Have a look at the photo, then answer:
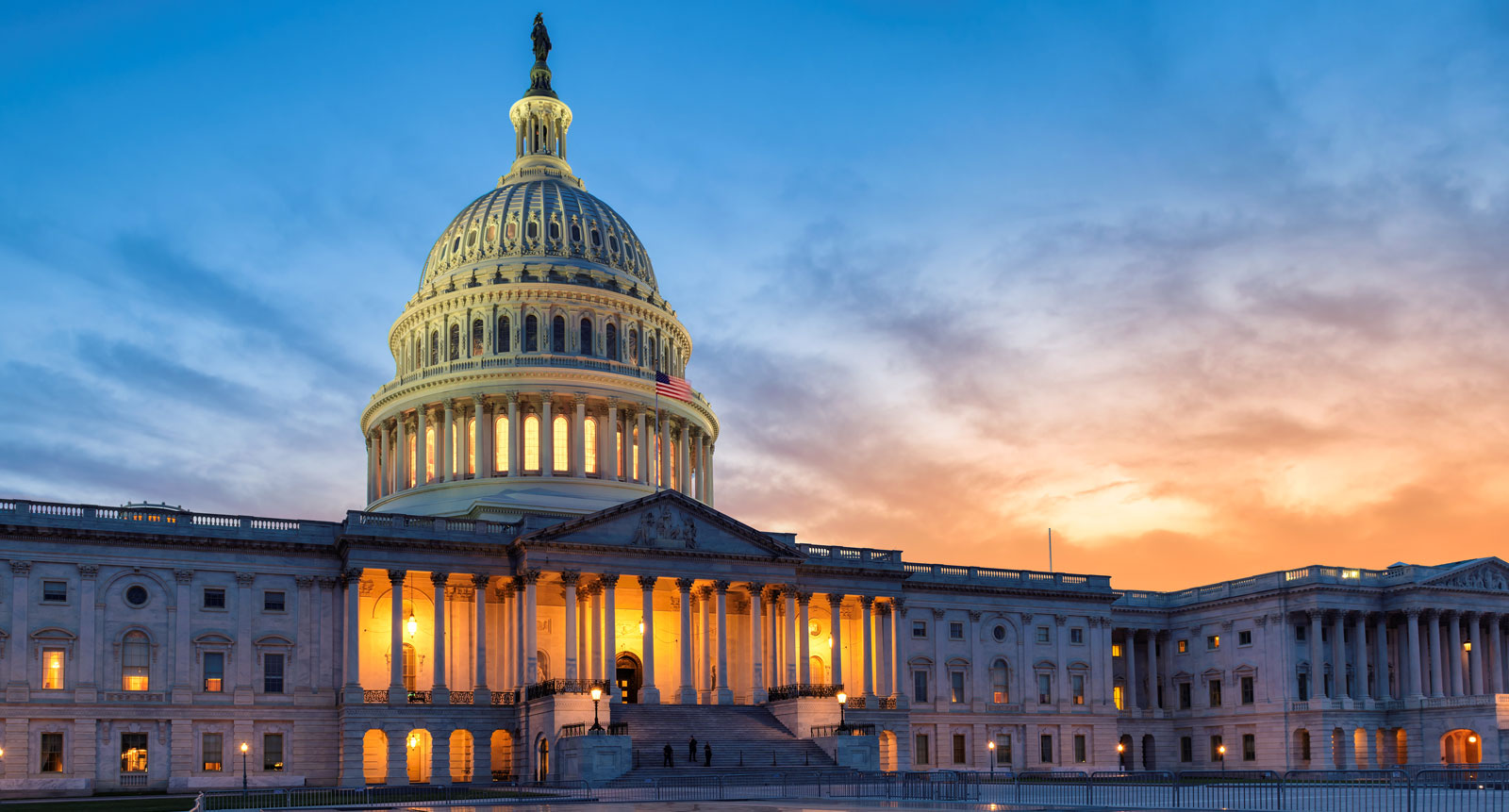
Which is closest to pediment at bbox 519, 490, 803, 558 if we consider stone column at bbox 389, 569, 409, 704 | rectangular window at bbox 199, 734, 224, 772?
stone column at bbox 389, 569, 409, 704

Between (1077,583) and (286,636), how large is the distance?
53.7 metres

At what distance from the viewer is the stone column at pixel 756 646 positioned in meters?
84.0

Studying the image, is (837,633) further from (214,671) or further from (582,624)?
(214,671)

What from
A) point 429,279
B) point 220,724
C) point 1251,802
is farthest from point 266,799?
point 429,279

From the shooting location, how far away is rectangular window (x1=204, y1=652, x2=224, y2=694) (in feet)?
250

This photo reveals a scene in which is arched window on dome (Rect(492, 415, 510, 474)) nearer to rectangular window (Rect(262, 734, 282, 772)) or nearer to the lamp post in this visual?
rectangular window (Rect(262, 734, 282, 772))

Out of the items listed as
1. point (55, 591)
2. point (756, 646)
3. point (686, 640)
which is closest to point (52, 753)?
point (55, 591)

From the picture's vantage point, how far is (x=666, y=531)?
A: 82438mm

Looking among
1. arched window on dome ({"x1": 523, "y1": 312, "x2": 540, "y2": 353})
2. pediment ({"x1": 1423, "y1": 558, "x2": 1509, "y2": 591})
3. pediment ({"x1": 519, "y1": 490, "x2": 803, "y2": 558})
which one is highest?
arched window on dome ({"x1": 523, "y1": 312, "x2": 540, "y2": 353})

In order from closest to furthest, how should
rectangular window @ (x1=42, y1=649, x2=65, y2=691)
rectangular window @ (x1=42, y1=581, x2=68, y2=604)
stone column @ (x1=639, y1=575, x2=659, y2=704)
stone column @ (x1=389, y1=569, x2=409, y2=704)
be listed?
rectangular window @ (x1=42, y1=649, x2=65, y2=691) → rectangular window @ (x1=42, y1=581, x2=68, y2=604) → stone column @ (x1=389, y1=569, x2=409, y2=704) → stone column @ (x1=639, y1=575, x2=659, y2=704)

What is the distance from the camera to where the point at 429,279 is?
111m

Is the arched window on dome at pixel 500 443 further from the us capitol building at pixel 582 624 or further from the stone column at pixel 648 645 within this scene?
the stone column at pixel 648 645

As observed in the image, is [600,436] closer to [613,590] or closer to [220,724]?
[613,590]

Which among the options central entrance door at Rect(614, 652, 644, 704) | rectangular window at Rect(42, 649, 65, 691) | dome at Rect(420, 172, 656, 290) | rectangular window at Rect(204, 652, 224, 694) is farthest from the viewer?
dome at Rect(420, 172, 656, 290)
